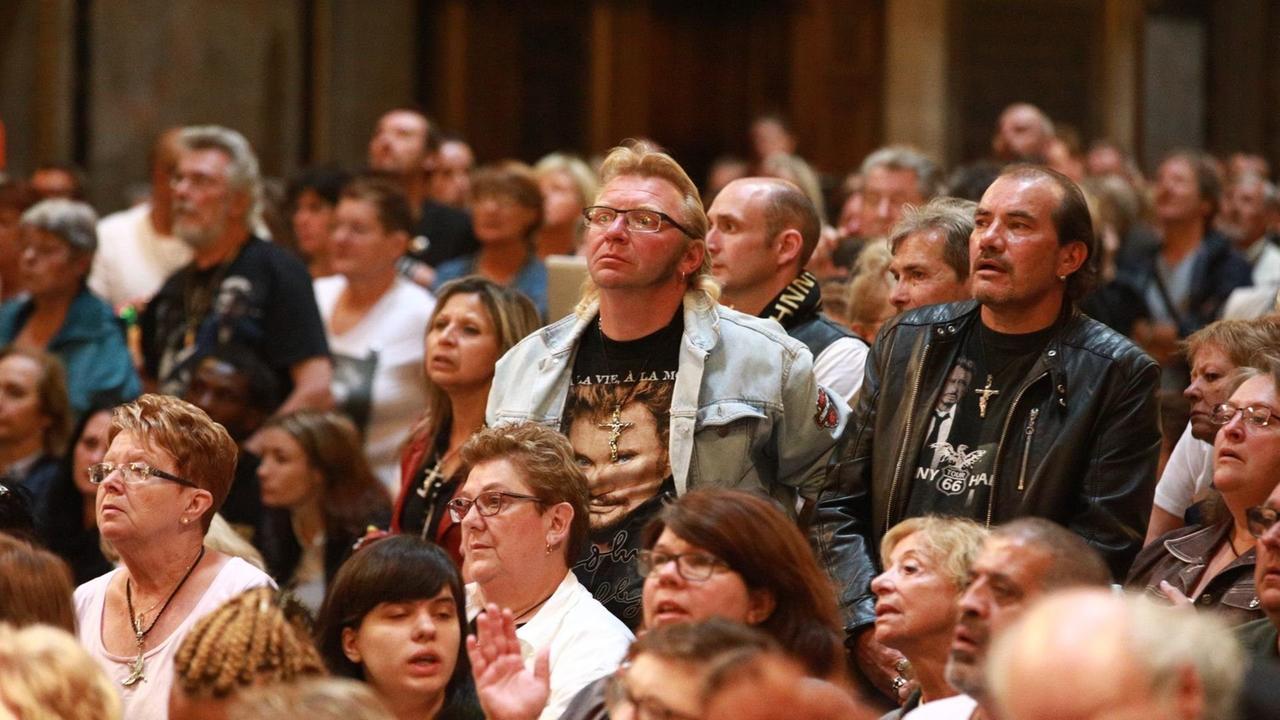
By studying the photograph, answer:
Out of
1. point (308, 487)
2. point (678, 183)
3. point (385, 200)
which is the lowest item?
point (308, 487)

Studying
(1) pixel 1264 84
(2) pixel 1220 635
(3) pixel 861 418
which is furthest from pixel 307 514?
(1) pixel 1264 84

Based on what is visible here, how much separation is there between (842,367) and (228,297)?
252 centimetres

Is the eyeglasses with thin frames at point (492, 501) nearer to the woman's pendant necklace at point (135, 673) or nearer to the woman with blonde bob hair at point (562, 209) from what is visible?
the woman's pendant necklace at point (135, 673)

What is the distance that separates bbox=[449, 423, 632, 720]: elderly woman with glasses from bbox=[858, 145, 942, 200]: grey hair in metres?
3.16

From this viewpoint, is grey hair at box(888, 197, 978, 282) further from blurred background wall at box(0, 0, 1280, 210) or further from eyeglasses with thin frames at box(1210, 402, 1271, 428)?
blurred background wall at box(0, 0, 1280, 210)

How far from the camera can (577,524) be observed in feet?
14.1

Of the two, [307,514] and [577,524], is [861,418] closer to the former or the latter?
[577,524]

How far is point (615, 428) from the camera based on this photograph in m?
4.50

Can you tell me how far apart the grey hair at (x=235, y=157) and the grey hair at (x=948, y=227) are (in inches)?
108

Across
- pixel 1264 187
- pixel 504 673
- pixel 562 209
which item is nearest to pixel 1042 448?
pixel 504 673

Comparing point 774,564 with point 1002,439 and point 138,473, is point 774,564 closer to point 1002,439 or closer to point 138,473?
point 1002,439

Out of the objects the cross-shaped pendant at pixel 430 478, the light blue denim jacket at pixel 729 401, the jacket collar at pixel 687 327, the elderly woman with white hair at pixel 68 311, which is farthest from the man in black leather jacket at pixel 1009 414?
the elderly woman with white hair at pixel 68 311

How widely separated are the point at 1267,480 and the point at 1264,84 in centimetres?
991

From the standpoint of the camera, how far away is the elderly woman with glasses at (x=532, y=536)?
4.10 m
